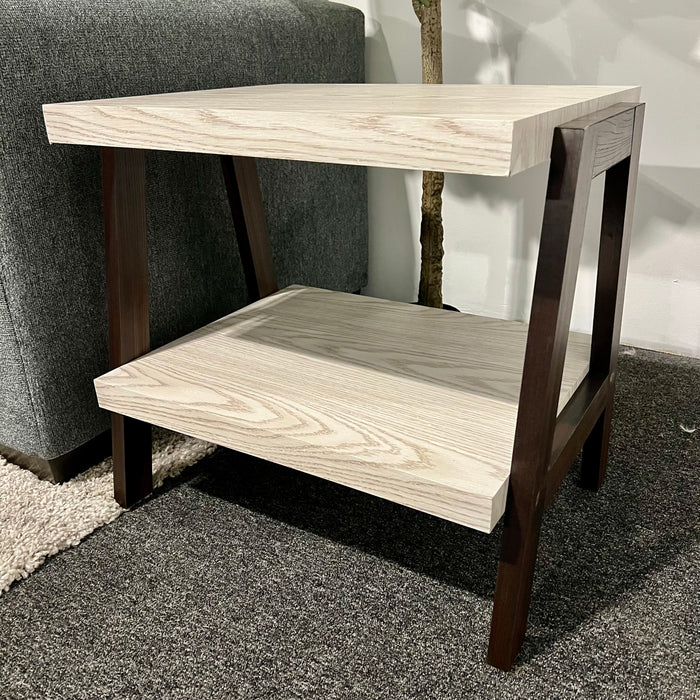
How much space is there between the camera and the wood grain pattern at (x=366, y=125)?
1.49 feet

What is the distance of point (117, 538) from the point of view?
793mm

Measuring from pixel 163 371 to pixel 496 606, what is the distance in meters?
0.44

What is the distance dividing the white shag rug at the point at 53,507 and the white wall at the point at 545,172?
2.22 feet

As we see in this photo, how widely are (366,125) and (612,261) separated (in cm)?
39

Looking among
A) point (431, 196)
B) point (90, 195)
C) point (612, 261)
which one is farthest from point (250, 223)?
point (612, 261)

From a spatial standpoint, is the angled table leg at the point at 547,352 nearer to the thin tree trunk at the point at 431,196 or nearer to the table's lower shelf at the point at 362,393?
the table's lower shelf at the point at 362,393

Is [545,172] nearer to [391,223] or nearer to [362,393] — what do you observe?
[391,223]

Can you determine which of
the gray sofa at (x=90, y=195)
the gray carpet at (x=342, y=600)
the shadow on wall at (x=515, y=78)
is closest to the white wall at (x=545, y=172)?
the shadow on wall at (x=515, y=78)

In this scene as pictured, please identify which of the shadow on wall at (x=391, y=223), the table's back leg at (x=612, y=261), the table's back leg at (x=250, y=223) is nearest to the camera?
the table's back leg at (x=612, y=261)

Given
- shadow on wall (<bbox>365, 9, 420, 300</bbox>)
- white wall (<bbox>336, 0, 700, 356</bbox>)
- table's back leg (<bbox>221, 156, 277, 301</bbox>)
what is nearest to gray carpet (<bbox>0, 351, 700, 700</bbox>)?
table's back leg (<bbox>221, 156, 277, 301</bbox>)

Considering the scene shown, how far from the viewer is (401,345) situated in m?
0.82

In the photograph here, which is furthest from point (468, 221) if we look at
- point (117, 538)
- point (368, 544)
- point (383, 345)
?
point (117, 538)

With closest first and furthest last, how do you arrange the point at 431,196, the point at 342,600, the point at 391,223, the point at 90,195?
the point at 342,600
the point at 90,195
the point at 431,196
the point at 391,223

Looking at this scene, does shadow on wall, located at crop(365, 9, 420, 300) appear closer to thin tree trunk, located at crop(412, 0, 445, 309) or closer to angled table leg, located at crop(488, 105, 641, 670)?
thin tree trunk, located at crop(412, 0, 445, 309)
